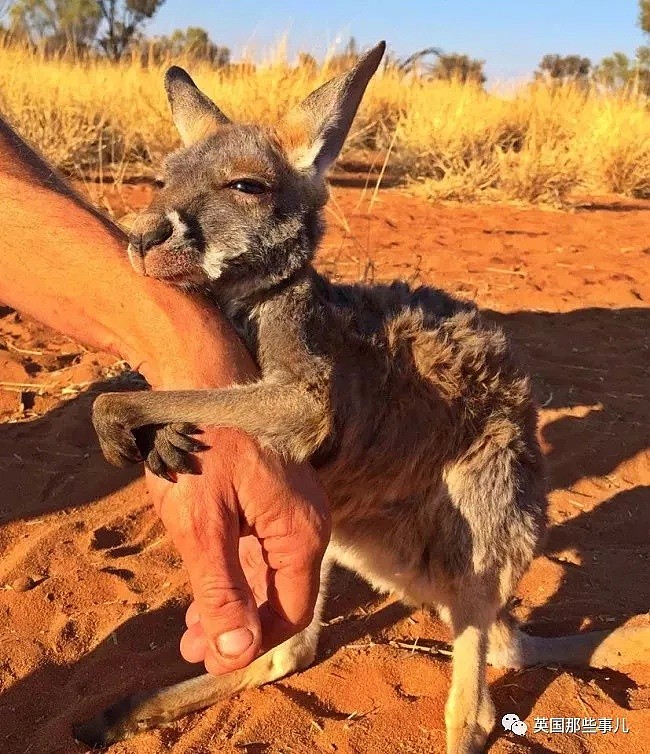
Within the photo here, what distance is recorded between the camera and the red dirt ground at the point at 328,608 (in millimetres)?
2703

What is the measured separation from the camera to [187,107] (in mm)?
3289

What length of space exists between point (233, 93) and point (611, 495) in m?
9.56

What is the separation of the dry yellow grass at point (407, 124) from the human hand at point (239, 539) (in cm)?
897

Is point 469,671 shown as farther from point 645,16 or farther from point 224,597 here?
point 645,16

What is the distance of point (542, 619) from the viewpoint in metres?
Answer: 3.41

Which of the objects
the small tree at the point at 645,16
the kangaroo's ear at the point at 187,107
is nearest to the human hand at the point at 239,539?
the kangaroo's ear at the point at 187,107

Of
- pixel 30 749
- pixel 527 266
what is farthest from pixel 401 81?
pixel 30 749

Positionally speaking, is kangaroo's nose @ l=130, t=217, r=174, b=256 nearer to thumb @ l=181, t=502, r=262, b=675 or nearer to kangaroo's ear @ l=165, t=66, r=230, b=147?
thumb @ l=181, t=502, r=262, b=675

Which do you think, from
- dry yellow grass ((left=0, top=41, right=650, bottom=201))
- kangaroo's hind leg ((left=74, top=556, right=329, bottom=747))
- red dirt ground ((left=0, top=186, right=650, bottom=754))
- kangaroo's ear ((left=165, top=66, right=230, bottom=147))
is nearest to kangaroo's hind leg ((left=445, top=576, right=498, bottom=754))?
red dirt ground ((left=0, top=186, right=650, bottom=754))

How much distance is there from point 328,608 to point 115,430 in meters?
1.48

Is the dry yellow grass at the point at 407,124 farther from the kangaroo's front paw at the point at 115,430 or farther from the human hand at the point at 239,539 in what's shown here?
the human hand at the point at 239,539

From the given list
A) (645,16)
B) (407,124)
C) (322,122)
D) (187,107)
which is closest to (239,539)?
(322,122)

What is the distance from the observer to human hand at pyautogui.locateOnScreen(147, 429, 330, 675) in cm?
202

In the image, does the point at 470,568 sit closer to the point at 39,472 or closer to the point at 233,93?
the point at 39,472
